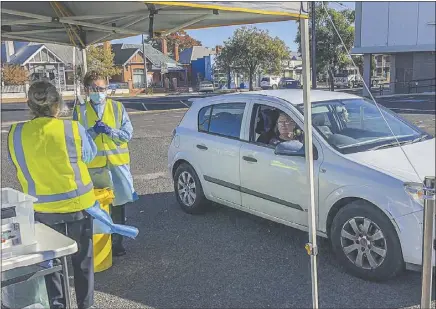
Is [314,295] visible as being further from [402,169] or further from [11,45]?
[11,45]

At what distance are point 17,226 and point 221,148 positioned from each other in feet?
9.97

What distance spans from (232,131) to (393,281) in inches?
92.9

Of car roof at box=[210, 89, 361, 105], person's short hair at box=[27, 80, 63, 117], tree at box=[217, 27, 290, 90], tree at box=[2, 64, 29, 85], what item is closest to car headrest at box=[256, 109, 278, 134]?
car roof at box=[210, 89, 361, 105]

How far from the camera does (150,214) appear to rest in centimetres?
594

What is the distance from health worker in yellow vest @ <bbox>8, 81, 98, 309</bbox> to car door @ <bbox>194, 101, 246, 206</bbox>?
86.0 inches

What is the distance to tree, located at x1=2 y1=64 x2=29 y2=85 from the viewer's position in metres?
45.1

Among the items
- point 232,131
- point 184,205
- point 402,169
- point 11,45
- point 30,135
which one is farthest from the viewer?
point 11,45

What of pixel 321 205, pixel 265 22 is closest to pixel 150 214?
pixel 321 205

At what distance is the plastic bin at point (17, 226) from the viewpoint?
238 centimetres

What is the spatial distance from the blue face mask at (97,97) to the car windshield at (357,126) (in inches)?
75.3

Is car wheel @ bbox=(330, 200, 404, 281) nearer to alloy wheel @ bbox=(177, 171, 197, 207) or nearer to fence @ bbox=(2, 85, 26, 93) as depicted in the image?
alloy wheel @ bbox=(177, 171, 197, 207)

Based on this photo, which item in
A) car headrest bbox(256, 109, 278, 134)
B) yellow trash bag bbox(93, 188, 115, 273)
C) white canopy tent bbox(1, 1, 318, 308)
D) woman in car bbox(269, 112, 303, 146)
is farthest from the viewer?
car headrest bbox(256, 109, 278, 134)

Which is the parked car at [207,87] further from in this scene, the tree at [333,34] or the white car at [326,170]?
the tree at [333,34]

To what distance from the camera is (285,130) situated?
4766 mm
